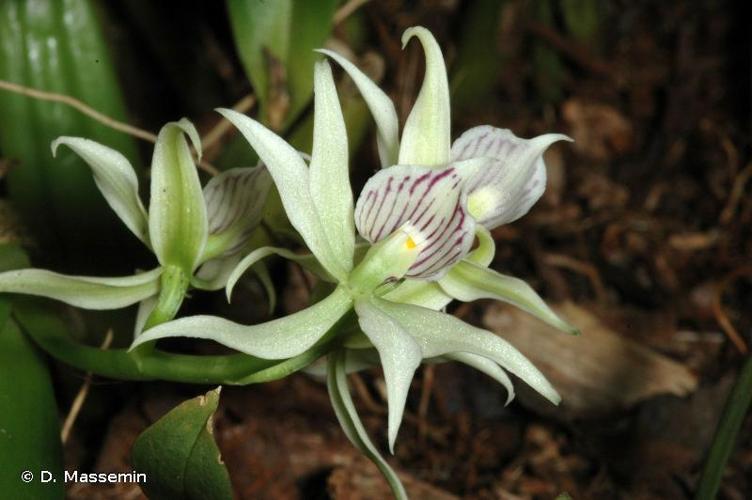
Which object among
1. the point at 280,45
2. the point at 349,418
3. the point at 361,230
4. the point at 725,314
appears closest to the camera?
the point at 361,230

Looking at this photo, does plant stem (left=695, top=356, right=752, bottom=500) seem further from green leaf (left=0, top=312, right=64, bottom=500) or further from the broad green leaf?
the broad green leaf

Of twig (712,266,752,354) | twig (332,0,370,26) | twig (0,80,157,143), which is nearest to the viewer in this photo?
twig (0,80,157,143)

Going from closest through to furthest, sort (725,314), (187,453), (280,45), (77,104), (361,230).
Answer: (187,453), (361,230), (77,104), (280,45), (725,314)


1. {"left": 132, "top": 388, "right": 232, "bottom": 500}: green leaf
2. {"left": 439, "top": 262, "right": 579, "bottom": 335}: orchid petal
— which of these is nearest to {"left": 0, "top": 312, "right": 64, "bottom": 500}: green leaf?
{"left": 132, "top": 388, "right": 232, "bottom": 500}: green leaf

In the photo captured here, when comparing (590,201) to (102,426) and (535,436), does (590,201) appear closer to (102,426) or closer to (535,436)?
(535,436)

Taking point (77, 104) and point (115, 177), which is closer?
point (115, 177)

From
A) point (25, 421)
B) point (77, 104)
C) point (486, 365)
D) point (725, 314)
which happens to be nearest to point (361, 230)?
point (486, 365)

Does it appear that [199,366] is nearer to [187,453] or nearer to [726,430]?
[187,453]

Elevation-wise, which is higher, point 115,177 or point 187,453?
point 115,177
